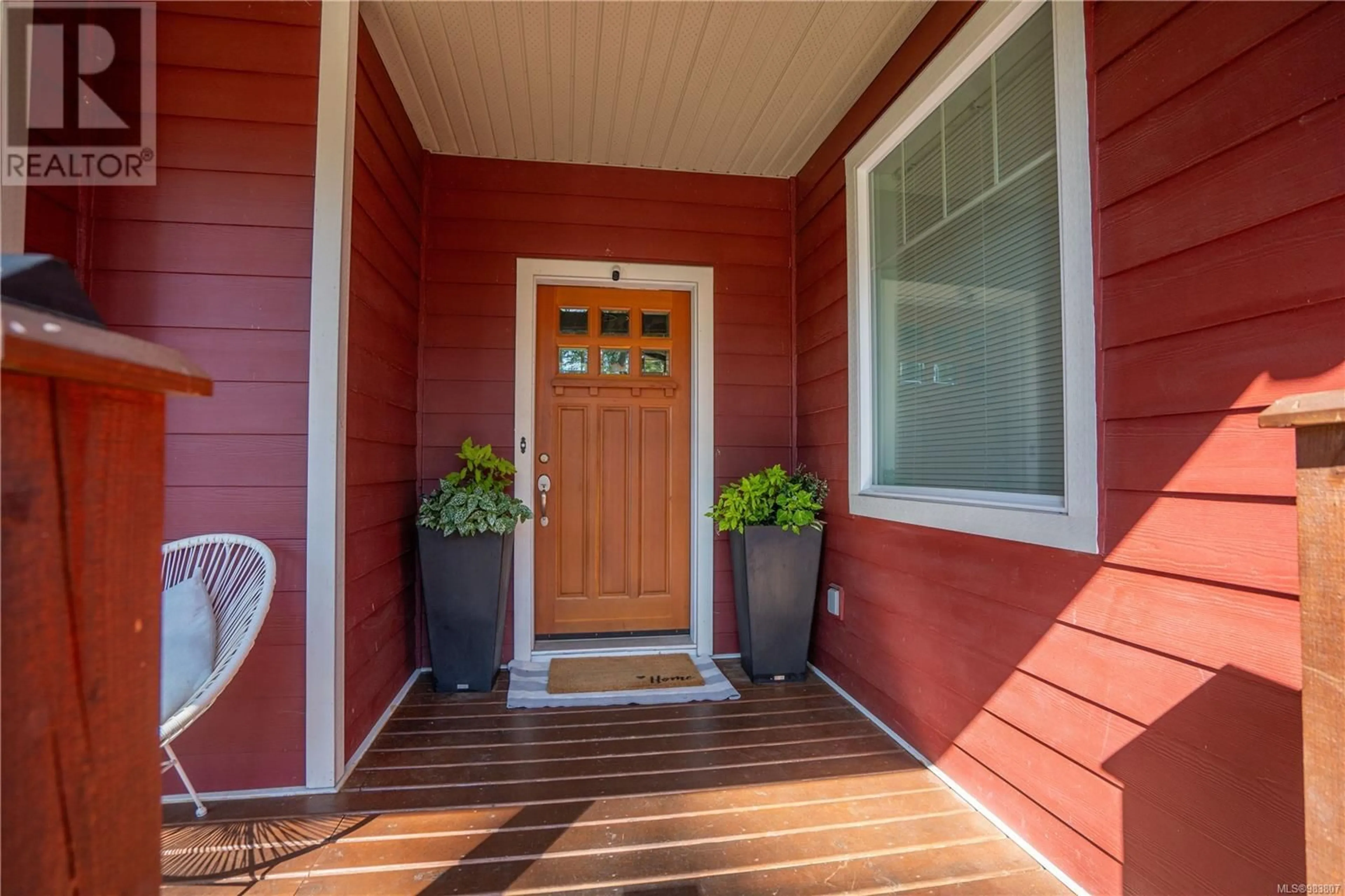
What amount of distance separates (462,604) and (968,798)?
6.67 ft

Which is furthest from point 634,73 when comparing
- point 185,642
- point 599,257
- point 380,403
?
point 185,642

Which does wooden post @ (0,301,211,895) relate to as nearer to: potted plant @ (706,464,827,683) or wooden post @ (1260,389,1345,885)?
wooden post @ (1260,389,1345,885)

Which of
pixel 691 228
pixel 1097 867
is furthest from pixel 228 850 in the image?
pixel 691 228

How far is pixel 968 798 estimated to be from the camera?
5.66 feet

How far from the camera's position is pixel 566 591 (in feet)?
10.1

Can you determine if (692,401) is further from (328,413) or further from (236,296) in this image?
(236,296)

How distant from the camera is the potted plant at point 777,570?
2.64 metres

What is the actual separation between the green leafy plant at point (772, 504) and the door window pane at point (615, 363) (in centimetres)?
89

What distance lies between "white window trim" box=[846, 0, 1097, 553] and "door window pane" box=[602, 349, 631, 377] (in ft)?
4.89

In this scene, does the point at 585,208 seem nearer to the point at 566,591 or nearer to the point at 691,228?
the point at 691,228

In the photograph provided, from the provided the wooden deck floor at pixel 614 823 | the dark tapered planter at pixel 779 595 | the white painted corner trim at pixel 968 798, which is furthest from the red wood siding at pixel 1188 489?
the dark tapered planter at pixel 779 595

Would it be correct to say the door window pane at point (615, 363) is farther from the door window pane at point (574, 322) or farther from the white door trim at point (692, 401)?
the white door trim at point (692, 401)

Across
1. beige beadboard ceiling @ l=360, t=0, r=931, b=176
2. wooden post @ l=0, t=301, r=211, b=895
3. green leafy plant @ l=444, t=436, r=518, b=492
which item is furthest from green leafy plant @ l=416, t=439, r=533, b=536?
wooden post @ l=0, t=301, r=211, b=895

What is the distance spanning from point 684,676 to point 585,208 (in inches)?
95.5
